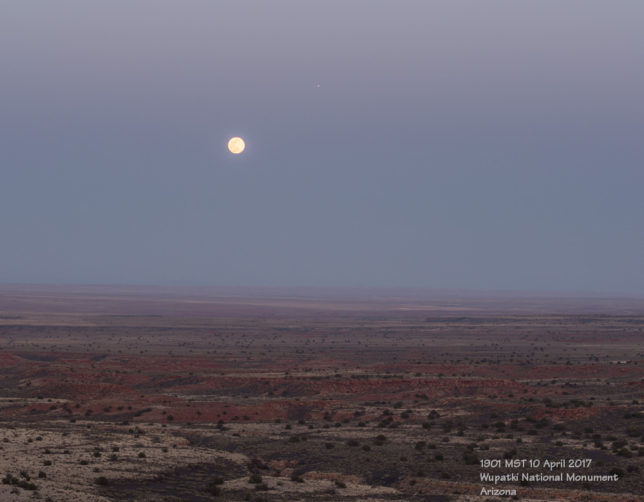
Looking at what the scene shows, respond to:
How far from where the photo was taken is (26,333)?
117125 mm

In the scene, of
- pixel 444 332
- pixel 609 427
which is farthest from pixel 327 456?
pixel 444 332

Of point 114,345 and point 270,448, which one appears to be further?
point 114,345

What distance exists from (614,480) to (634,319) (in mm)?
144217

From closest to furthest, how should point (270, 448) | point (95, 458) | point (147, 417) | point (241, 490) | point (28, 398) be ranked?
point (241, 490), point (95, 458), point (270, 448), point (147, 417), point (28, 398)

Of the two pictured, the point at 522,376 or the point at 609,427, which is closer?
Answer: the point at 609,427

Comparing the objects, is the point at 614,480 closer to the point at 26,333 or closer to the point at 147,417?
the point at 147,417

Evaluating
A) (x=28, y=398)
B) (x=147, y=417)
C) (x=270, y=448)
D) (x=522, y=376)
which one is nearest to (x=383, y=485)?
(x=270, y=448)

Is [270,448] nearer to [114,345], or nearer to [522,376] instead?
[522,376]

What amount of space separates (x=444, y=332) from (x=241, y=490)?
332ft

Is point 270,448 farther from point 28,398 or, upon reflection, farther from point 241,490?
point 28,398

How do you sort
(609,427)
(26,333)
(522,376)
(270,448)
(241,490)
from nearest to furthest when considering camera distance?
(241,490) → (270,448) → (609,427) → (522,376) → (26,333)

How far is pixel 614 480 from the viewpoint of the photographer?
27.8 meters

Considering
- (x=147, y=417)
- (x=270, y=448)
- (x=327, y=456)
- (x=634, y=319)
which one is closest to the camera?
(x=327, y=456)

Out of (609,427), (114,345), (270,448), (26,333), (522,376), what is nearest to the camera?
(270,448)
